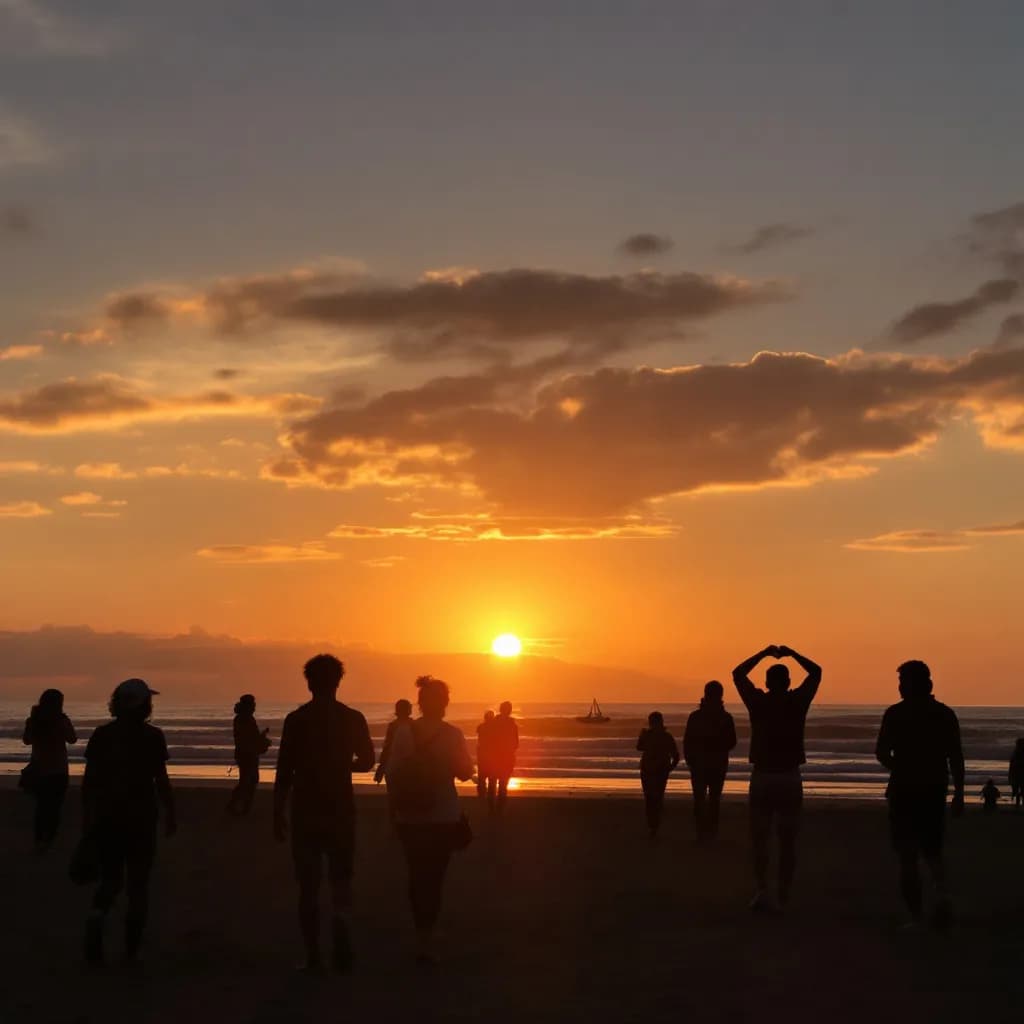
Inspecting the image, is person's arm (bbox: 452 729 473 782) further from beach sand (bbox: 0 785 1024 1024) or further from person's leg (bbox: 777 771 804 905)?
person's leg (bbox: 777 771 804 905)

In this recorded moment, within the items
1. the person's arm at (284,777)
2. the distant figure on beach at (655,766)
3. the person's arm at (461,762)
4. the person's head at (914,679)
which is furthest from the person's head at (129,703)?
the distant figure on beach at (655,766)

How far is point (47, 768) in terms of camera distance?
18266 millimetres

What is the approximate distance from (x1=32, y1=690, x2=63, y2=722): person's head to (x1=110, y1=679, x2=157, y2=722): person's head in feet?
27.3

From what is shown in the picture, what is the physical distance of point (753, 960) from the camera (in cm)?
1024

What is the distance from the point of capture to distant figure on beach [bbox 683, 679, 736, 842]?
18.6m

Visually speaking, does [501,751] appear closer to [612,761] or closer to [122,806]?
[122,806]

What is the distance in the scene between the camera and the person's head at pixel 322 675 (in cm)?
987

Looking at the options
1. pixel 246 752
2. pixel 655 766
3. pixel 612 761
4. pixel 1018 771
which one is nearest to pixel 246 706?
pixel 246 752

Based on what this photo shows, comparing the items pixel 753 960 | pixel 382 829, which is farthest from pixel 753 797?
pixel 382 829

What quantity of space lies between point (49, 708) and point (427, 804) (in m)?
9.52

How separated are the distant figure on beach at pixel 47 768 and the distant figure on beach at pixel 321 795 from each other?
30.0ft

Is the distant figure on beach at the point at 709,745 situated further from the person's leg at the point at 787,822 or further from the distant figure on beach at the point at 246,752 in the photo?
the distant figure on beach at the point at 246,752

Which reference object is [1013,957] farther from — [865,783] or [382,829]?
[865,783]

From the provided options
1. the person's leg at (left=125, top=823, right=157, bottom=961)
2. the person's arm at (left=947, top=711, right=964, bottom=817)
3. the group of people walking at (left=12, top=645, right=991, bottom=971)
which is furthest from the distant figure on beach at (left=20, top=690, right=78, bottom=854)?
the person's arm at (left=947, top=711, right=964, bottom=817)
